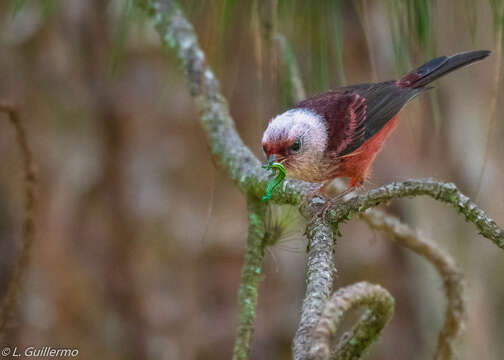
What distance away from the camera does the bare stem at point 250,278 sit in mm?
1813

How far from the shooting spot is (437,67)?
2.50 metres

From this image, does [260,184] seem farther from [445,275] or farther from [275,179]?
[445,275]

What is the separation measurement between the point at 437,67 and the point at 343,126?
0.48 m

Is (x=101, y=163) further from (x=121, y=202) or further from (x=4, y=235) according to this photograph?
(x=4, y=235)

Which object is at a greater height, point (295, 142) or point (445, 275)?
point (295, 142)

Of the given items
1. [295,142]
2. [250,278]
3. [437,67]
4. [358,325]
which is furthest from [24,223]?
[437,67]

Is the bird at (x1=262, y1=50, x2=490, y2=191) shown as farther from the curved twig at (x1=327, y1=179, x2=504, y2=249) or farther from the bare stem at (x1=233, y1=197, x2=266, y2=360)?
the curved twig at (x1=327, y1=179, x2=504, y2=249)

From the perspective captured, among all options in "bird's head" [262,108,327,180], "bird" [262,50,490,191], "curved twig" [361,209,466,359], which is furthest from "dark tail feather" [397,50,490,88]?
"curved twig" [361,209,466,359]

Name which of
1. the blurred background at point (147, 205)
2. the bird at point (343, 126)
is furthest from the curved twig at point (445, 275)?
the blurred background at point (147, 205)

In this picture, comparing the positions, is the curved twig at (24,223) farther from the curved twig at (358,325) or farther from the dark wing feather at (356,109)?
the curved twig at (358,325)

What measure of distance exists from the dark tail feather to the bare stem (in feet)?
3.13

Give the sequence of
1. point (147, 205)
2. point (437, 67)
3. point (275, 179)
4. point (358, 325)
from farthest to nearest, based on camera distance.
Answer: point (147, 205), point (437, 67), point (275, 179), point (358, 325)

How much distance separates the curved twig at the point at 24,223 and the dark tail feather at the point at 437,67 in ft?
5.22

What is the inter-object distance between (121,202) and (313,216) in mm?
2806
